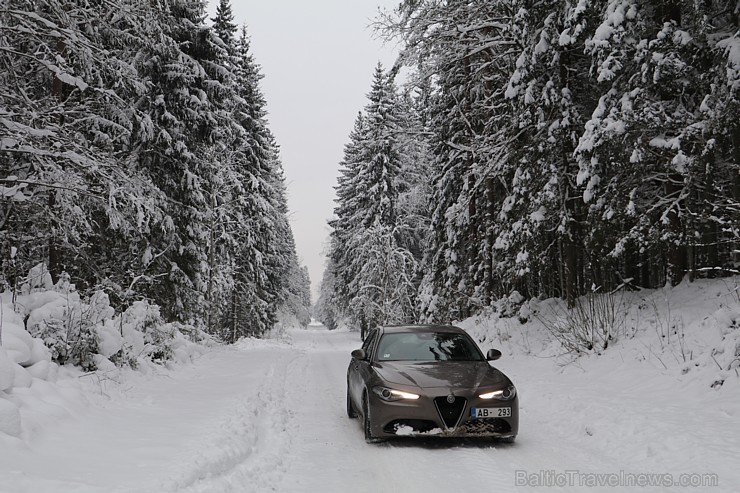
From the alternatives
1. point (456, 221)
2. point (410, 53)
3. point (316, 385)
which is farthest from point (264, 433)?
point (456, 221)

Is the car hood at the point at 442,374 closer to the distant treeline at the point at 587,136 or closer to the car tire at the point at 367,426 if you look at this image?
the car tire at the point at 367,426

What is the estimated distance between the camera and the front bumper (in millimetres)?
6480

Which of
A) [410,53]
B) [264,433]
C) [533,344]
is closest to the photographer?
[264,433]

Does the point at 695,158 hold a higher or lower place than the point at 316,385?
higher

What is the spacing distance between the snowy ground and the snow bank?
124mm

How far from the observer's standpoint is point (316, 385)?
505 inches

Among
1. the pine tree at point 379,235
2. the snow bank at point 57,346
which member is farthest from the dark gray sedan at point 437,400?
the pine tree at point 379,235

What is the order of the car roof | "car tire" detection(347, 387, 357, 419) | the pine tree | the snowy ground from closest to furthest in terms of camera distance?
1. the snowy ground
2. the car roof
3. "car tire" detection(347, 387, 357, 419)
4. the pine tree

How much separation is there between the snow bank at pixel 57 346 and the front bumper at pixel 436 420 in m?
3.78

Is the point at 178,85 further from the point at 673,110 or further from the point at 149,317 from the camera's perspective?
the point at 673,110

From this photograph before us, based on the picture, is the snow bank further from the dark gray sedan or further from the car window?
the car window

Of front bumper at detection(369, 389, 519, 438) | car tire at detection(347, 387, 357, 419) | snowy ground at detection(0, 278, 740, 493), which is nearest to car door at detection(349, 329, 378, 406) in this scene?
car tire at detection(347, 387, 357, 419)

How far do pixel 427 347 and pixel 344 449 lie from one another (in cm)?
205

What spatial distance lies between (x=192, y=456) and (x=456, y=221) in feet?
54.4
